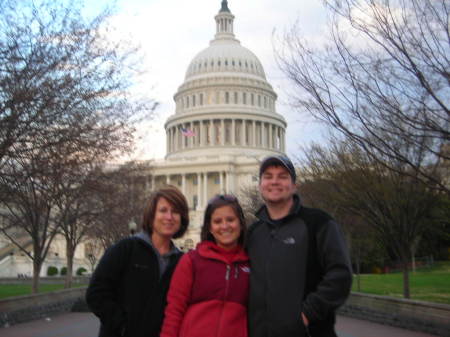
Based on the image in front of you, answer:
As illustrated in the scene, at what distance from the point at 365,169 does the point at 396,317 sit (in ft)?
16.5

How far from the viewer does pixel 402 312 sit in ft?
49.1

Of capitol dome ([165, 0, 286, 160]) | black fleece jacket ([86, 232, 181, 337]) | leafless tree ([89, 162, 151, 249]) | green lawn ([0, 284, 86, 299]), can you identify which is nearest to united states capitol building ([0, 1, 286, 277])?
capitol dome ([165, 0, 286, 160])

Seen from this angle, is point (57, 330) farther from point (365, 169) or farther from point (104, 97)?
point (365, 169)

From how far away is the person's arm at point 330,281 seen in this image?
389cm

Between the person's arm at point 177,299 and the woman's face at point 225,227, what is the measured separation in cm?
28

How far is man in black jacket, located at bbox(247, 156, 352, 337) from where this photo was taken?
3.93 m

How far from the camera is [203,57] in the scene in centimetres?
11025

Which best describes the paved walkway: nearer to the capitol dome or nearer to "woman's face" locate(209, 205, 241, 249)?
"woman's face" locate(209, 205, 241, 249)

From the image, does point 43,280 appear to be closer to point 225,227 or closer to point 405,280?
point 405,280

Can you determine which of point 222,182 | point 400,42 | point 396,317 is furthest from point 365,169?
point 222,182

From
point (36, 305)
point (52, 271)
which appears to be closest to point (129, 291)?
point (36, 305)

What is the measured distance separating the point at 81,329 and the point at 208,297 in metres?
11.7

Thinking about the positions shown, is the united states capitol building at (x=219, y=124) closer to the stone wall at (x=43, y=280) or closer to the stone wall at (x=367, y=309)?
the stone wall at (x=43, y=280)

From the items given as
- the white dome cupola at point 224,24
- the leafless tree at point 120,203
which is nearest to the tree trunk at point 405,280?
the leafless tree at point 120,203
